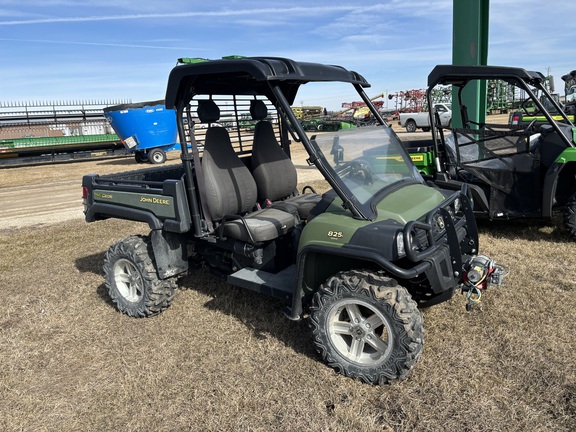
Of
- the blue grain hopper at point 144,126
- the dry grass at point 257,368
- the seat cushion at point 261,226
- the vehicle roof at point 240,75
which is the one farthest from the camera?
the blue grain hopper at point 144,126

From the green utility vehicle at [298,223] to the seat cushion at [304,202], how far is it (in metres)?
0.03

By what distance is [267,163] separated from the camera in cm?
448

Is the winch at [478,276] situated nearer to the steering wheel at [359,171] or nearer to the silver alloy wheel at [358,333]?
the silver alloy wheel at [358,333]

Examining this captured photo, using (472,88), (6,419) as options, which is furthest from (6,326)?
(472,88)

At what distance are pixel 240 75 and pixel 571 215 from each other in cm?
420

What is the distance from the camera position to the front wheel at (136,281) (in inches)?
161

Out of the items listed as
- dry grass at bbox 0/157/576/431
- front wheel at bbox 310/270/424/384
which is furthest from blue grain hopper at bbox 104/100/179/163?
front wheel at bbox 310/270/424/384

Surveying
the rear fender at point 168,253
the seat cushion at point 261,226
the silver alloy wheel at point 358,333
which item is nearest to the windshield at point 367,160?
the silver alloy wheel at point 358,333

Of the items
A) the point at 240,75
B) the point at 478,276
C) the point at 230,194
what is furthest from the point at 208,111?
the point at 478,276

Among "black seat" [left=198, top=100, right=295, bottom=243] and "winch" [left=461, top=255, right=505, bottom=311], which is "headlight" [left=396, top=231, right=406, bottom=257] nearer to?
"winch" [left=461, top=255, right=505, bottom=311]

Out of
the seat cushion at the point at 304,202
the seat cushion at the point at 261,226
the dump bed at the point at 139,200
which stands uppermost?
the dump bed at the point at 139,200

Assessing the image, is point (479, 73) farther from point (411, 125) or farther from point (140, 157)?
point (411, 125)

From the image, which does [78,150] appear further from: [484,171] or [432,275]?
[432,275]

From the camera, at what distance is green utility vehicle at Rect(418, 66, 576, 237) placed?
5277 mm
